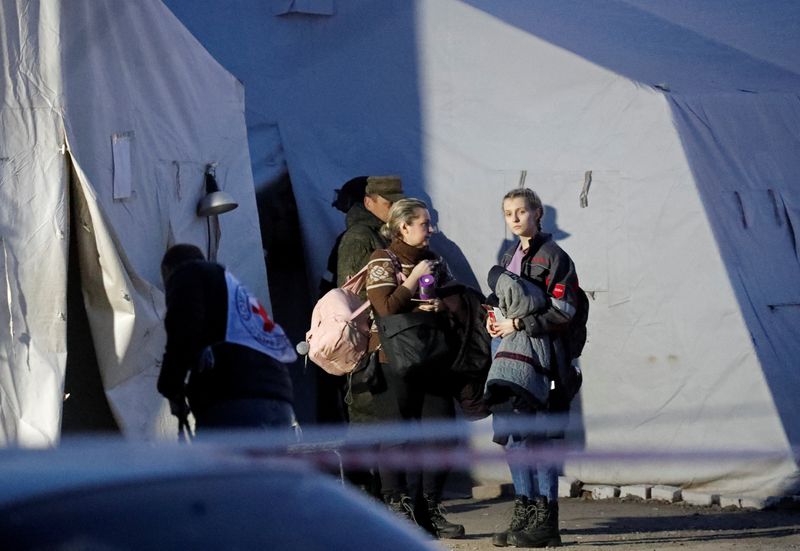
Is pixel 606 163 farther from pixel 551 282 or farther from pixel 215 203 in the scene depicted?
pixel 215 203

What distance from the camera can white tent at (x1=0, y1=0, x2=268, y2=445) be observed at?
7.96 m

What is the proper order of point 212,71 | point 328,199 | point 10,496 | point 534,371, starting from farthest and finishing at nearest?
point 328,199 < point 212,71 < point 534,371 < point 10,496

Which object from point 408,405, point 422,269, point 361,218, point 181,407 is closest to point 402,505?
point 408,405

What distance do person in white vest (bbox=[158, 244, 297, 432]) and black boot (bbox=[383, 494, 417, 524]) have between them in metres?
1.87

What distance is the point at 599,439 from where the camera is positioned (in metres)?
9.56

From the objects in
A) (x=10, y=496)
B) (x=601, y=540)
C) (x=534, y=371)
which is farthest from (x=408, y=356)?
(x=10, y=496)

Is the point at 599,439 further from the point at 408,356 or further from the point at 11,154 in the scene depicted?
the point at 11,154

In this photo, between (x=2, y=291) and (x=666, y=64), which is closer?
(x=2, y=291)

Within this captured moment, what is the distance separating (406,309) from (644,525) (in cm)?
189

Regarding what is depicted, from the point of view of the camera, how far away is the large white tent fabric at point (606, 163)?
30.5 feet

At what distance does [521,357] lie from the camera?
7.63 metres

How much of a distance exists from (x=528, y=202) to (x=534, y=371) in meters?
0.87

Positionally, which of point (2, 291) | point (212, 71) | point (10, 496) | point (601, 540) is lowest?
point (601, 540)

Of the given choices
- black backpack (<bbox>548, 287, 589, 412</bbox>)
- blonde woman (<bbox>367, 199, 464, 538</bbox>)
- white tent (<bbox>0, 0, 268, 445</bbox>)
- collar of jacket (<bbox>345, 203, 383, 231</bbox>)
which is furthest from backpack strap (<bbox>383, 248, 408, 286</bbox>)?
white tent (<bbox>0, 0, 268, 445</bbox>)
